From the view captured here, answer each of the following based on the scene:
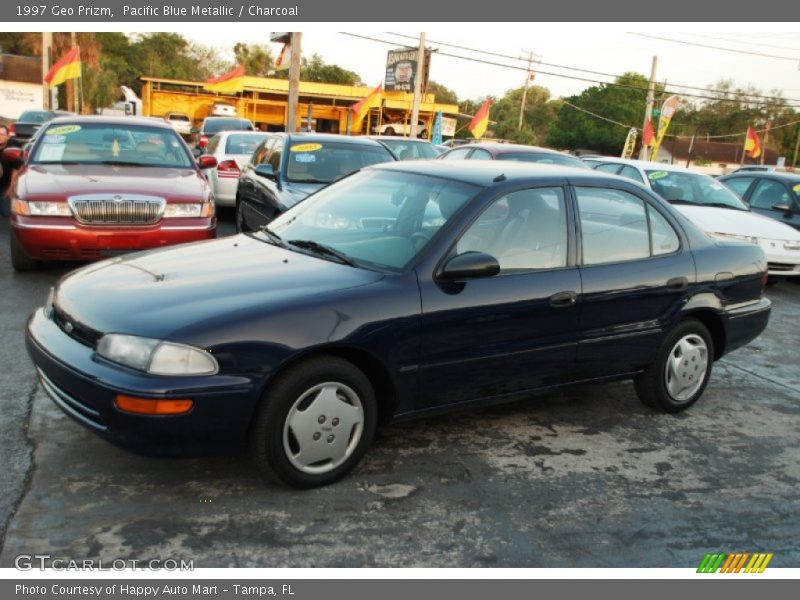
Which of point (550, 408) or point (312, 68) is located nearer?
point (550, 408)

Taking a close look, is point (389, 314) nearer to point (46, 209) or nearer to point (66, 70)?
point (46, 209)

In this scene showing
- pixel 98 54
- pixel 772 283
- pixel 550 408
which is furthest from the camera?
pixel 98 54

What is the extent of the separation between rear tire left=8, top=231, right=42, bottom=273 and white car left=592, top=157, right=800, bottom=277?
689 cm

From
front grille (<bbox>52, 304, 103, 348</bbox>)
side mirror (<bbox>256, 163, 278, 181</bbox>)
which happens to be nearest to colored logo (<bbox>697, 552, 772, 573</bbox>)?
front grille (<bbox>52, 304, 103, 348</bbox>)

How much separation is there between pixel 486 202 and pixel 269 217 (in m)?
4.56

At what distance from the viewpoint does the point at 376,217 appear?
433cm

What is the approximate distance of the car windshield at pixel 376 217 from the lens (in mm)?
3969

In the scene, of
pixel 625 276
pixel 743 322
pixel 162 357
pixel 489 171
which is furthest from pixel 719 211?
pixel 162 357

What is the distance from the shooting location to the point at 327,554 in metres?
3.04

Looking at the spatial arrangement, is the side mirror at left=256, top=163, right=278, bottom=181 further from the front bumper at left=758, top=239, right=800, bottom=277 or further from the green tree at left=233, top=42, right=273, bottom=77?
the green tree at left=233, top=42, right=273, bottom=77

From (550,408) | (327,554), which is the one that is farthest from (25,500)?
(550,408)

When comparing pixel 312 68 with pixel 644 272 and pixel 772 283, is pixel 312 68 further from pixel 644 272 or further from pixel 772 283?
pixel 644 272

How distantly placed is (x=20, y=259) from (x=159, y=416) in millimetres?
5150
